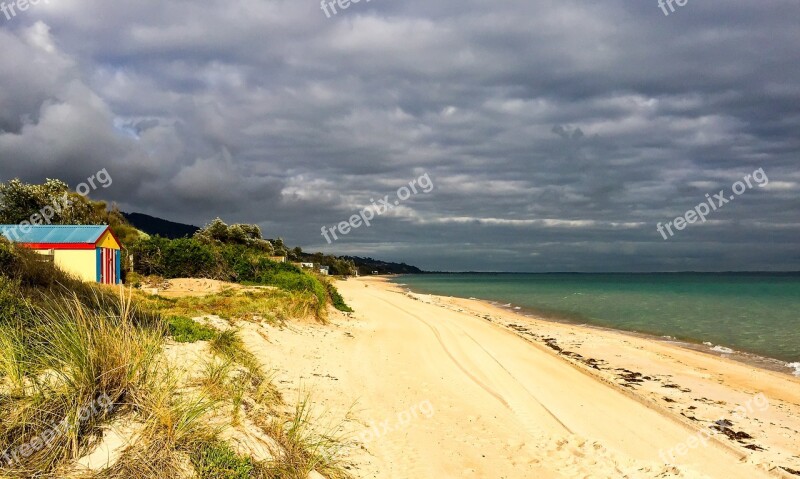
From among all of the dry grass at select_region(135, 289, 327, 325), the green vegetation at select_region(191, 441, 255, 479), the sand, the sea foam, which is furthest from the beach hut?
the sea foam

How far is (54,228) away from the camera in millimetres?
25031

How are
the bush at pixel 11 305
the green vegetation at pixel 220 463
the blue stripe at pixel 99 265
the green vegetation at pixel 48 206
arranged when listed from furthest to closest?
the green vegetation at pixel 48 206 < the blue stripe at pixel 99 265 < the bush at pixel 11 305 < the green vegetation at pixel 220 463

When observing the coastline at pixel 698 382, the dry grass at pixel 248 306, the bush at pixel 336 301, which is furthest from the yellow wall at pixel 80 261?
the coastline at pixel 698 382

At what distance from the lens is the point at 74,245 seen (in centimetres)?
2378

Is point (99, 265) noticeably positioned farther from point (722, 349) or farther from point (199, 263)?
point (722, 349)

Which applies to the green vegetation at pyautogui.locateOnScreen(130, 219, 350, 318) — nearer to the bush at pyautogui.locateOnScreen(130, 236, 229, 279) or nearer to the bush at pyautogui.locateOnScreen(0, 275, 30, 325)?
the bush at pyautogui.locateOnScreen(130, 236, 229, 279)

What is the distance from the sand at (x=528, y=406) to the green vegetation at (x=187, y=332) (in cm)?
160

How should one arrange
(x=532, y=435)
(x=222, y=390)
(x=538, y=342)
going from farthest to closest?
(x=538, y=342), (x=532, y=435), (x=222, y=390)

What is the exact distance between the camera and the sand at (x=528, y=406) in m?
7.64

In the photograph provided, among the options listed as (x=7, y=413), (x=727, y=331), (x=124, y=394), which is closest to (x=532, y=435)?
(x=124, y=394)

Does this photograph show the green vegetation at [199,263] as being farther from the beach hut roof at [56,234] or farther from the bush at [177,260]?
the beach hut roof at [56,234]

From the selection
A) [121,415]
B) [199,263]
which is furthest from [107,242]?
[121,415]

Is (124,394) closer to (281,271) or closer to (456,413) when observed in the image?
(456,413)

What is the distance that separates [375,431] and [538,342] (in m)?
15.2
